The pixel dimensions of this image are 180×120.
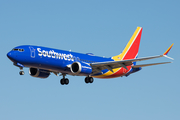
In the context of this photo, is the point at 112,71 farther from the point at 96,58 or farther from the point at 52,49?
the point at 52,49

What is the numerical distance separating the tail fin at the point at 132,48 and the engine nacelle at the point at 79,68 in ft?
42.2

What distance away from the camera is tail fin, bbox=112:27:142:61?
238 feet

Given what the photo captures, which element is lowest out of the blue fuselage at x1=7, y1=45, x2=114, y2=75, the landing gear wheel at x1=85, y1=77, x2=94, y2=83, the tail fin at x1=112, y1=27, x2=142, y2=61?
the landing gear wheel at x1=85, y1=77, x2=94, y2=83

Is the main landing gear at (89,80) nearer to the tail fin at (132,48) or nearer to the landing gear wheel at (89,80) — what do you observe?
the landing gear wheel at (89,80)

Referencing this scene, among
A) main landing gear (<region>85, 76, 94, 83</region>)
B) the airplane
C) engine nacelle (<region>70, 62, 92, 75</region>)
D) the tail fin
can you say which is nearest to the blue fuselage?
the airplane

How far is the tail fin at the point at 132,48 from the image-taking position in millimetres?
72481

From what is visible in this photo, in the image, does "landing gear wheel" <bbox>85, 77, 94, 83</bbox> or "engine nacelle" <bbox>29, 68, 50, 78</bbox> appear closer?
"engine nacelle" <bbox>29, 68, 50, 78</bbox>

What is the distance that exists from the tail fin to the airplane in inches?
169

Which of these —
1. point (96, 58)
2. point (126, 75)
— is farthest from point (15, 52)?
point (126, 75)

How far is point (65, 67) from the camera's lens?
2298 inches

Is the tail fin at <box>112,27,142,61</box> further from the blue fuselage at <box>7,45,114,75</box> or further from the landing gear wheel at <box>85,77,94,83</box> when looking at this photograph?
the blue fuselage at <box>7,45,114,75</box>

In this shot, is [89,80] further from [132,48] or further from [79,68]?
[132,48]

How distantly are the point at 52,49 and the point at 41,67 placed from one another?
333cm

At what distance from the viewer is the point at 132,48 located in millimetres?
73625
